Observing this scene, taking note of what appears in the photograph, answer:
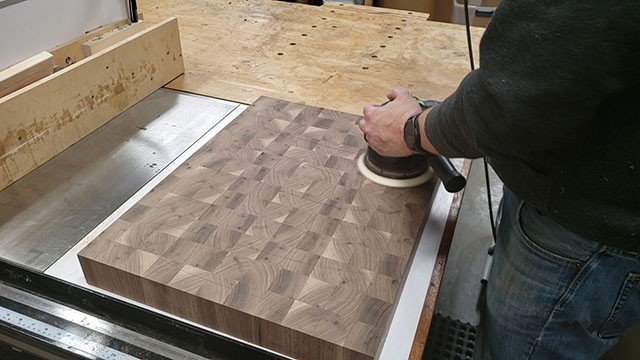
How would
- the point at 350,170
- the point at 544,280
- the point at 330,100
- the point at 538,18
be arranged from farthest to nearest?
1. the point at 330,100
2. the point at 350,170
3. the point at 544,280
4. the point at 538,18

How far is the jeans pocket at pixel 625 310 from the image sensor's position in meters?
0.64

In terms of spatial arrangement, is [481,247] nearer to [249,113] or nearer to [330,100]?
[330,100]

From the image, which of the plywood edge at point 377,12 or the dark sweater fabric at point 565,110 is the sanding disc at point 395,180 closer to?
the dark sweater fabric at point 565,110

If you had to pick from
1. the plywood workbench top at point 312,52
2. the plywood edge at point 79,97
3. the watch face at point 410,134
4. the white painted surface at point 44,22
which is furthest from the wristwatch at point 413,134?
the white painted surface at point 44,22

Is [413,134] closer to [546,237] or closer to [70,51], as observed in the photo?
[546,237]

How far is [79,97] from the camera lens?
0.98 m

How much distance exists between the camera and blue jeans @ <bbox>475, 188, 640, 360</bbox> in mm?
626

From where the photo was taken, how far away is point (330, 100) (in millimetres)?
1166

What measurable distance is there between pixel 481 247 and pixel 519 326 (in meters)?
0.70

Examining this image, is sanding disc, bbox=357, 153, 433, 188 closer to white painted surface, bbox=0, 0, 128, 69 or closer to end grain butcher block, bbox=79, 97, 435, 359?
end grain butcher block, bbox=79, 97, 435, 359

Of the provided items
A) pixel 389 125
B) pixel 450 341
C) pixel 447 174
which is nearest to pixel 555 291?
pixel 447 174

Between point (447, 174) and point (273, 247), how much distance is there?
12.6 inches

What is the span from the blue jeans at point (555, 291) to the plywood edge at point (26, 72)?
87cm

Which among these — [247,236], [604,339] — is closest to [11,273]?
[247,236]
